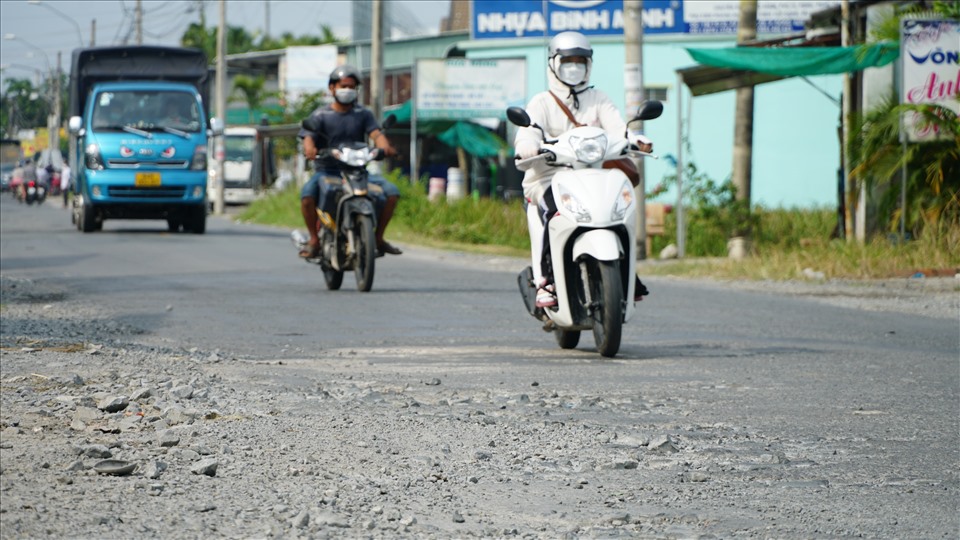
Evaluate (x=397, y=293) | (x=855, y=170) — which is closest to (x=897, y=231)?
(x=855, y=170)

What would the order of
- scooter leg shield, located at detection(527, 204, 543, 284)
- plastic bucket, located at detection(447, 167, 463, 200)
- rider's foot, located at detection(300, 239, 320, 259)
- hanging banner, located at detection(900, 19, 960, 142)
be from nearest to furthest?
scooter leg shield, located at detection(527, 204, 543, 284) → rider's foot, located at detection(300, 239, 320, 259) → hanging banner, located at detection(900, 19, 960, 142) → plastic bucket, located at detection(447, 167, 463, 200)

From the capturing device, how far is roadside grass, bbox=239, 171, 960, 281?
659 inches

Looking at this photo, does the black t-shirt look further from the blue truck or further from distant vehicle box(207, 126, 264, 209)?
distant vehicle box(207, 126, 264, 209)

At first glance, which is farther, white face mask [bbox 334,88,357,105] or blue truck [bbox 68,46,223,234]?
blue truck [bbox 68,46,223,234]

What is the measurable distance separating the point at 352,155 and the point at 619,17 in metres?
29.4

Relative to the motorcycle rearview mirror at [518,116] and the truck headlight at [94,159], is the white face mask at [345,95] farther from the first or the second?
the truck headlight at [94,159]

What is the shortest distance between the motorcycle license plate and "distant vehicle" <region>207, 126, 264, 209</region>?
3248cm

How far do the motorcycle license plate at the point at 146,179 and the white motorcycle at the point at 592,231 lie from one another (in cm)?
1662

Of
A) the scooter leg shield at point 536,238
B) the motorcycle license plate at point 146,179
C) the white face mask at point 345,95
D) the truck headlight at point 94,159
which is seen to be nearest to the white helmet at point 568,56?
the scooter leg shield at point 536,238

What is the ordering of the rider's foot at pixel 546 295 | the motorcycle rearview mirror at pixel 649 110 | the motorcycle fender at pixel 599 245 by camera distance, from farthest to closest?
the rider's foot at pixel 546 295, the motorcycle rearview mirror at pixel 649 110, the motorcycle fender at pixel 599 245

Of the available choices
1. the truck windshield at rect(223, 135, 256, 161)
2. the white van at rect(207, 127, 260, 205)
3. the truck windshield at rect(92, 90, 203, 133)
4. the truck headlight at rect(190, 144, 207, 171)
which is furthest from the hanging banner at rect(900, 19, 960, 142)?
the truck windshield at rect(223, 135, 256, 161)

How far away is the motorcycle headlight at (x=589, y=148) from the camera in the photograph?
9.04 meters

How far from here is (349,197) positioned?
539 inches

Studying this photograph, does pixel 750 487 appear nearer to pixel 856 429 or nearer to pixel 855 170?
pixel 856 429
